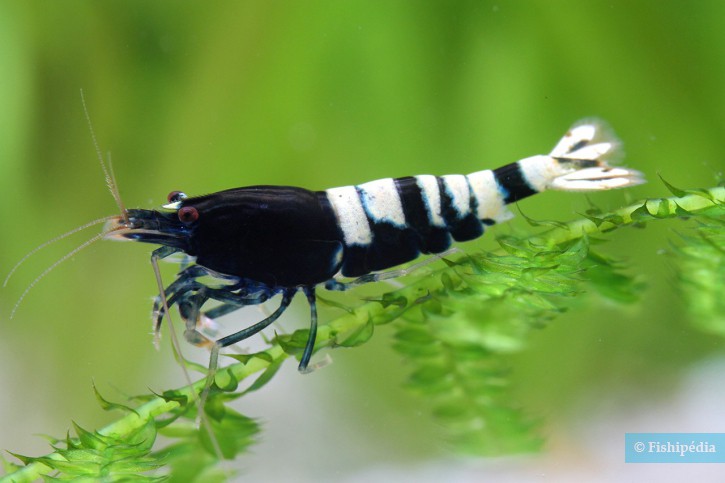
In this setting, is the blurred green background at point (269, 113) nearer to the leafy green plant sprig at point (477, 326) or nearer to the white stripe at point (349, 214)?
the white stripe at point (349, 214)

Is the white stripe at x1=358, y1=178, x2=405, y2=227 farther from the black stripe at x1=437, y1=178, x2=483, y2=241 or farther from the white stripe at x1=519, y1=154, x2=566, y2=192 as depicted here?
the white stripe at x1=519, y1=154, x2=566, y2=192

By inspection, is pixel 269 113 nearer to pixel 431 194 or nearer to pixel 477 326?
pixel 431 194

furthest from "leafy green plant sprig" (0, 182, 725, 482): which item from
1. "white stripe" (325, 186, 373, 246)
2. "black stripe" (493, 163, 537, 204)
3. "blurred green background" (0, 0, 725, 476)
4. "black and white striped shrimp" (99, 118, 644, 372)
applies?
"blurred green background" (0, 0, 725, 476)

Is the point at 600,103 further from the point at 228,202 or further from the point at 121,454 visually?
the point at 121,454

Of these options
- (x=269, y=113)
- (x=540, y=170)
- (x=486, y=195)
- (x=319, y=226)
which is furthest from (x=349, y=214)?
(x=269, y=113)

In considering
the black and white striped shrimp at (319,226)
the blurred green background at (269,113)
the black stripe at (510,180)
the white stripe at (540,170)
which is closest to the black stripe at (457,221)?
the black and white striped shrimp at (319,226)

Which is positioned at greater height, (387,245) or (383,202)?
(383,202)

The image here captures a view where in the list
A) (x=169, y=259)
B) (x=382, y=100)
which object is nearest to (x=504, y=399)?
(x=169, y=259)
